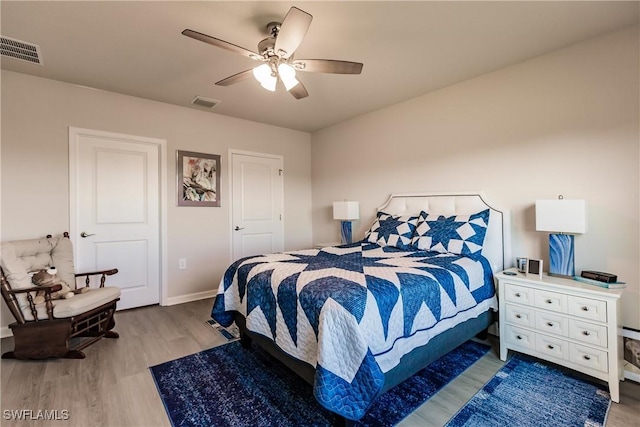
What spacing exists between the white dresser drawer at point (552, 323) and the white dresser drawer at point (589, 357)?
10 cm

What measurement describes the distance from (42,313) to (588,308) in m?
3.97

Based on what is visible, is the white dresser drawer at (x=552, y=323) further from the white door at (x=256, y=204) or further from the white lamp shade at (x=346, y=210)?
the white door at (x=256, y=204)

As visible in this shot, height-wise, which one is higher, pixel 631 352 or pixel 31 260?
pixel 31 260

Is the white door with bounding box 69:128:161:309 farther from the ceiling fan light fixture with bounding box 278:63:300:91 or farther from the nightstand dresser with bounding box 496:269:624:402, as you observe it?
the nightstand dresser with bounding box 496:269:624:402

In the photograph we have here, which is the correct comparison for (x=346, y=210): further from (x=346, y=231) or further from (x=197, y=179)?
(x=197, y=179)

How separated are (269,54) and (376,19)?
798 mm

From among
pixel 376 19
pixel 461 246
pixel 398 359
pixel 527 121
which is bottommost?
pixel 398 359

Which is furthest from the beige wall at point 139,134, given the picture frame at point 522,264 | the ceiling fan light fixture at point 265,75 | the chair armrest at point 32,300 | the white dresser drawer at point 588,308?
the white dresser drawer at point 588,308

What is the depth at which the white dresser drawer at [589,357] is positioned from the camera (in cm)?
184

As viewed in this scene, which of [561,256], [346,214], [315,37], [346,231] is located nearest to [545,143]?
[561,256]

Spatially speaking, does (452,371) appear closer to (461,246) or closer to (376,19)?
(461,246)

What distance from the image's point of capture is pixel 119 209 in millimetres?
3357

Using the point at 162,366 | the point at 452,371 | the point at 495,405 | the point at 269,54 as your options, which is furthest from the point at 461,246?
the point at 162,366

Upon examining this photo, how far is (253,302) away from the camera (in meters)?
2.04
